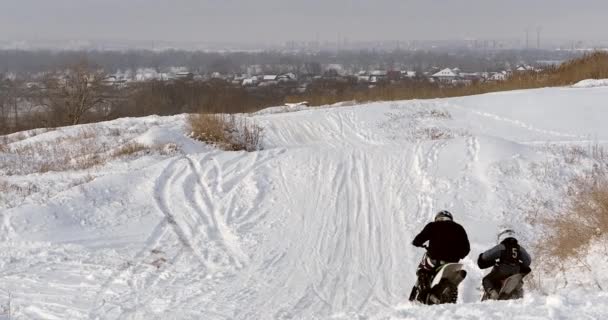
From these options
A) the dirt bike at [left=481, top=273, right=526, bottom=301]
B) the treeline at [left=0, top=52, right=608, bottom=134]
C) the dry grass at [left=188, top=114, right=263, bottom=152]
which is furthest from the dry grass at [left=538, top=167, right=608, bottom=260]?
the treeline at [left=0, top=52, right=608, bottom=134]

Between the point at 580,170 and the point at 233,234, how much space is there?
24.1ft

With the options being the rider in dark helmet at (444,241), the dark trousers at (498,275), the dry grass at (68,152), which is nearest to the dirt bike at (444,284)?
the rider in dark helmet at (444,241)

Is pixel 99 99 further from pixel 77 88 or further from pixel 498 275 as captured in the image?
pixel 498 275

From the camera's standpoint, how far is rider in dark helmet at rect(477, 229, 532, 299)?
6.02 meters

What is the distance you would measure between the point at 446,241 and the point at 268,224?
4.33m

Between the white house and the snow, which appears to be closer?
the snow

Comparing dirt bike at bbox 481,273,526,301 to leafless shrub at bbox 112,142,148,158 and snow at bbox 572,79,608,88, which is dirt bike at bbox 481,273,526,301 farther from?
snow at bbox 572,79,608,88

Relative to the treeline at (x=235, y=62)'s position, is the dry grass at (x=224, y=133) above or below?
below

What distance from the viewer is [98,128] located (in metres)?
21.4

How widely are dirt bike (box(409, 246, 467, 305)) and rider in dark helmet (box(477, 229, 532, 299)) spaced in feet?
1.06

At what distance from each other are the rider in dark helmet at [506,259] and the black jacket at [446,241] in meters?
0.27

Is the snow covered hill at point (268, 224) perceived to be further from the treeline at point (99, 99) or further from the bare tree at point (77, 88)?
the bare tree at point (77, 88)

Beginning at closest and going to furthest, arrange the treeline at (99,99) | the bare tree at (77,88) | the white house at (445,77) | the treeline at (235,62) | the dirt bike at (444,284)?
1. the dirt bike at (444,284)
2. the bare tree at (77,88)
3. the treeline at (99,99)
4. the white house at (445,77)
5. the treeline at (235,62)

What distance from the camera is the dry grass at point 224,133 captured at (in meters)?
15.9
